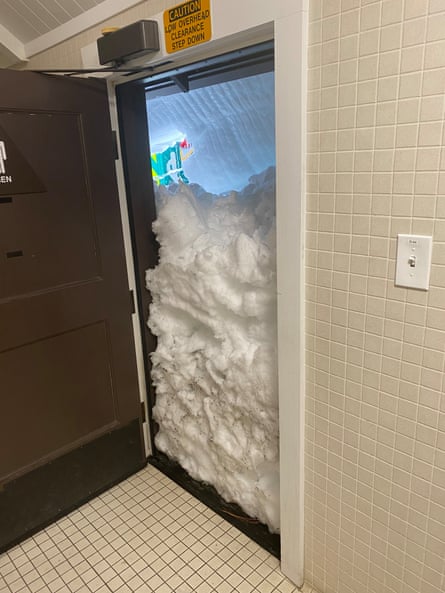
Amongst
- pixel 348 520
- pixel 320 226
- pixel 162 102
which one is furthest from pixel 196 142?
pixel 348 520

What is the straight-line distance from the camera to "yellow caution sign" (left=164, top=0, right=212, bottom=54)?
1271 mm

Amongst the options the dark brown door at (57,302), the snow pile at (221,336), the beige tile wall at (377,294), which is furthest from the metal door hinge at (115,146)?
the beige tile wall at (377,294)

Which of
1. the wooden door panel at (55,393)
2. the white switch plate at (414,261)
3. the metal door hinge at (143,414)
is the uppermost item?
the white switch plate at (414,261)

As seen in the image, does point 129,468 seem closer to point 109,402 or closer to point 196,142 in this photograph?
point 109,402

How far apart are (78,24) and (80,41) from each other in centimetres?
6

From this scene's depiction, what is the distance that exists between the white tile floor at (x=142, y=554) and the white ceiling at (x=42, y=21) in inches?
78.9

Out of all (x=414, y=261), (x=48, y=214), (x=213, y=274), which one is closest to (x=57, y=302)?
(x=48, y=214)

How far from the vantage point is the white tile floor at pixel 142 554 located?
161cm

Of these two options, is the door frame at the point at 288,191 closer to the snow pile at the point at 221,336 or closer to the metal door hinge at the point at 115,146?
the snow pile at the point at 221,336

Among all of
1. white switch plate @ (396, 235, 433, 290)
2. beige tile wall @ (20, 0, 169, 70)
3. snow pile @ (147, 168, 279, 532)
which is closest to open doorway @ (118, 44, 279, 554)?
snow pile @ (147, 168, 279, 532)

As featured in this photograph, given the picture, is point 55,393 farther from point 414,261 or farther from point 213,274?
point 414,261

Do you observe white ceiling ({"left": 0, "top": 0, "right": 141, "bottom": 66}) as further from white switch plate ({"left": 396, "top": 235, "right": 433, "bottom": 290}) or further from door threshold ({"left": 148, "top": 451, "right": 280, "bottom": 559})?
door threshold ({"left": 148, "top": 451, "right": 280, "bottom": 559})

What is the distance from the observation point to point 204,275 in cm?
171

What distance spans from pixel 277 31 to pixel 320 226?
51cm
